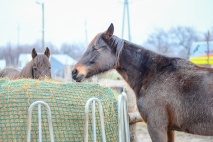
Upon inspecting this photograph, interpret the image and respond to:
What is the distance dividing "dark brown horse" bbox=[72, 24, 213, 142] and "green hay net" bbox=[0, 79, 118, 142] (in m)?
0.44

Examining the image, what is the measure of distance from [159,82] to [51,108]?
135 cm

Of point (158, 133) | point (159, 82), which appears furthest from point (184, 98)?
point (158, 133)

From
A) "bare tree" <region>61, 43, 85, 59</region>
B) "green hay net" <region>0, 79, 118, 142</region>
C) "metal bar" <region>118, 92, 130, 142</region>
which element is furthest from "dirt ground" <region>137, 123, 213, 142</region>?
"bare tree" <region>61, 43, 85, 59</region>

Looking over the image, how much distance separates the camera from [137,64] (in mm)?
4648

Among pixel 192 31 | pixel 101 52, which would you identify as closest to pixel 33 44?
pixel 192 31

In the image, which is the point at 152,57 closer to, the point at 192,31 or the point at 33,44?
the point at 192,31

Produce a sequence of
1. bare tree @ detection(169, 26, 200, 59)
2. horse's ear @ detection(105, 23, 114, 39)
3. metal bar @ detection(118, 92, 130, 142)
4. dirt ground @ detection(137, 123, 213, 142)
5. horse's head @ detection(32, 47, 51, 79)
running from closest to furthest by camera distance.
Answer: metal bar @ detection(118, 92, 130, 142), horse's ear @ detection(105, 23, 114, 39), horse's head @ detection(32, 47, 51, 79), dirt ground @ detection(137, 123, 213, 142), bare tree @ detection(169, 26, 200, 59)

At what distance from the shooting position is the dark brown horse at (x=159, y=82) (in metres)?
4.02

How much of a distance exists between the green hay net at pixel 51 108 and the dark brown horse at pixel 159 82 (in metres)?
0.44

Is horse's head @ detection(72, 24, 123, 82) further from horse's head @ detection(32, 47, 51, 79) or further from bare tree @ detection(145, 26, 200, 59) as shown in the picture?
bare tree @ detection(145, 26, 200, 59)

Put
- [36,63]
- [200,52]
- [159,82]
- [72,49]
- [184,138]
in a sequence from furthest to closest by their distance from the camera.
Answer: [72,49]
[200,52]
[184,138]
[36,63]
[159,82]

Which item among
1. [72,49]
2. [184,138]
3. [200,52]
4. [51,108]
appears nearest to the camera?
[51,108]

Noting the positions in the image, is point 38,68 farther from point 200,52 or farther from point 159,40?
point 159,40

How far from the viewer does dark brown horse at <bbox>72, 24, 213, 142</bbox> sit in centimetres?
402
